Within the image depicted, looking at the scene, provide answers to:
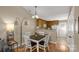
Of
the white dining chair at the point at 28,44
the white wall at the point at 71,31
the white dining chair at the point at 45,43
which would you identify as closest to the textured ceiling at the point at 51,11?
the white wall at the point at 71,31

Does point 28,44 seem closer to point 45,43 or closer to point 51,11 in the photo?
point 45,43

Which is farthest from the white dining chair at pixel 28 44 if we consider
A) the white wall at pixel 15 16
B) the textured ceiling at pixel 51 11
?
the textured ceiling at pixel 51 11

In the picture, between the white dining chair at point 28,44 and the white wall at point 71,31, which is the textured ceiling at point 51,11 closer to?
the white wall at point 71,31

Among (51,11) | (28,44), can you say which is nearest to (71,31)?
(51,11)

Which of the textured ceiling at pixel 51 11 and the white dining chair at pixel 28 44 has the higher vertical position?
the textured ceiling at pixel 51 11

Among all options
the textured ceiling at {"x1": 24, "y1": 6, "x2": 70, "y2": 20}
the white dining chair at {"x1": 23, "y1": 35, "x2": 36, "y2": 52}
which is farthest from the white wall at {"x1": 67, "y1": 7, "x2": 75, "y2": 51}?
the white dining chair at {"x1": 23, "y1": 35, "x2": 36, "y2": 52}

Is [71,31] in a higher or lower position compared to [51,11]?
lower

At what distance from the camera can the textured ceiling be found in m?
1.87

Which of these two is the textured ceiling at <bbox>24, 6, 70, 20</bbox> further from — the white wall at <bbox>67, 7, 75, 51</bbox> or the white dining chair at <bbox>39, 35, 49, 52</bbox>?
the white dining chair at <bbox>39, 35, 49, 52</bbox>

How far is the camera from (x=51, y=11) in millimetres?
1886

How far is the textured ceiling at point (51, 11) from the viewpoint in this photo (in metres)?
1.87
